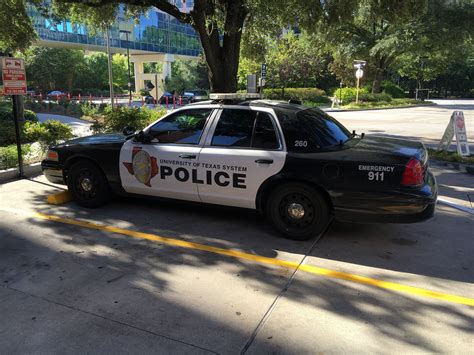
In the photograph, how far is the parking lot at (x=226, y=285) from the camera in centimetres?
307

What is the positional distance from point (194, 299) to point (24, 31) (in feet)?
35.4

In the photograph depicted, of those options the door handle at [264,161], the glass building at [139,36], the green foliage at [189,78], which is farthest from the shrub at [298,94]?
the door handle at [264,161]

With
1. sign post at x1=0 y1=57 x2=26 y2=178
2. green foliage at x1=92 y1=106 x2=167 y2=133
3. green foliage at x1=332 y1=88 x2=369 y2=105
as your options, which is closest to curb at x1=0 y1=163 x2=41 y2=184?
sign post at x1=0 y1=57 x2=26 y2=178

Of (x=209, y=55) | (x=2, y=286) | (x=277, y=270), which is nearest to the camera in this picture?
(x=2, y=286)

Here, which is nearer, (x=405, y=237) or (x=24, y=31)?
(x=405, y=237)

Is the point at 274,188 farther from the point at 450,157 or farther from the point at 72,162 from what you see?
the point at 450,157

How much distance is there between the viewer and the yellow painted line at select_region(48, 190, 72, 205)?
21.0ft

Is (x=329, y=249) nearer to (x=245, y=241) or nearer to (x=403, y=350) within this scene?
(x=245, y=241)

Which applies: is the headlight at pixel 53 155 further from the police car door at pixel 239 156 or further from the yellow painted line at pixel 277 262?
the police car door at pixel 239 156

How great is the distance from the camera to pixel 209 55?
988 centimetres

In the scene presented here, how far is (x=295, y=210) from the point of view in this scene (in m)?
4.84

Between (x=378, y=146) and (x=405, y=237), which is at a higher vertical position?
Answer: (x=378, y=146)

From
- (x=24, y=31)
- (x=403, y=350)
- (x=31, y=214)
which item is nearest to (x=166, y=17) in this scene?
(x=24, y=31)

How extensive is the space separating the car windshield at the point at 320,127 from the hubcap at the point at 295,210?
0.74m
